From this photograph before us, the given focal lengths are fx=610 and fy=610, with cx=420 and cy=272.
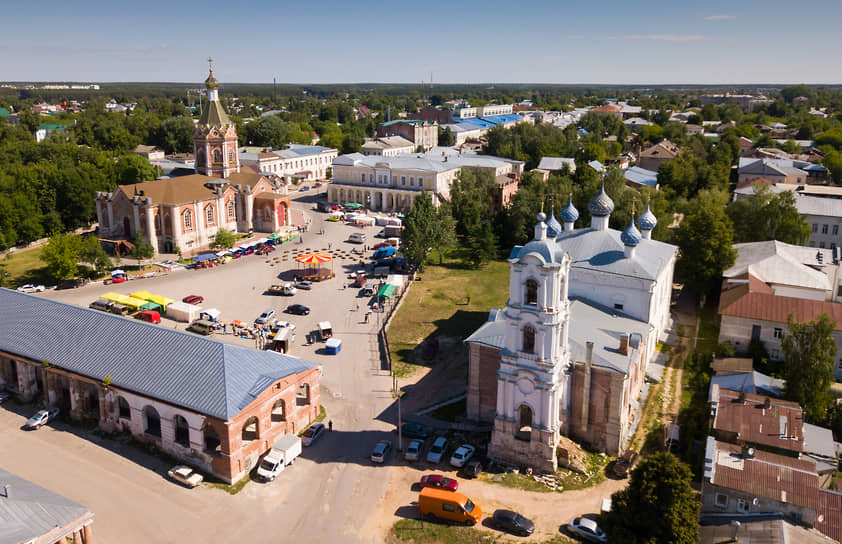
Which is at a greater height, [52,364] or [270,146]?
[270,146]

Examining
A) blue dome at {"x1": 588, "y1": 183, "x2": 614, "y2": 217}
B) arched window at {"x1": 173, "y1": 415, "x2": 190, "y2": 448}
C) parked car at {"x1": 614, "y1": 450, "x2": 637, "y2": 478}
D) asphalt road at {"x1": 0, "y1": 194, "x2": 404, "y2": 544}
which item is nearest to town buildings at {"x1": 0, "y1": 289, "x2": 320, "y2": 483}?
arched window at {"x1": 173, "y1": 415, "x2": 190, "y2": 448}

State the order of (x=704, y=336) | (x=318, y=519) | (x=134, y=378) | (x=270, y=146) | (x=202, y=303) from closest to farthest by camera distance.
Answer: (x=318, y=519) < (x=134, y=378) < (x=704, y=336) < (x=202, y=303) < (x=270, y=146)

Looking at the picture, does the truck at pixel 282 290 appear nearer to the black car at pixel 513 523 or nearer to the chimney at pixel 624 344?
the chimney at pixel 624 344

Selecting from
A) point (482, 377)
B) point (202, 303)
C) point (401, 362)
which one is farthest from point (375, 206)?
point (482, 377)

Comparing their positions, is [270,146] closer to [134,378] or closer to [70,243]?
[70,243]

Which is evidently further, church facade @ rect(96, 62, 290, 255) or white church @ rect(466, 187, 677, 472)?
church facade @ rect(96, 62, 290, 255)

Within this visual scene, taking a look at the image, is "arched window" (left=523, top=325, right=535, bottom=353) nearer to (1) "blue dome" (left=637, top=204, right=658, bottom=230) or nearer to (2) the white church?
(2) the white church

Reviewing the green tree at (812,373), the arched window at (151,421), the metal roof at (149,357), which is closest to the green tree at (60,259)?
the metal roof at (149,357)
